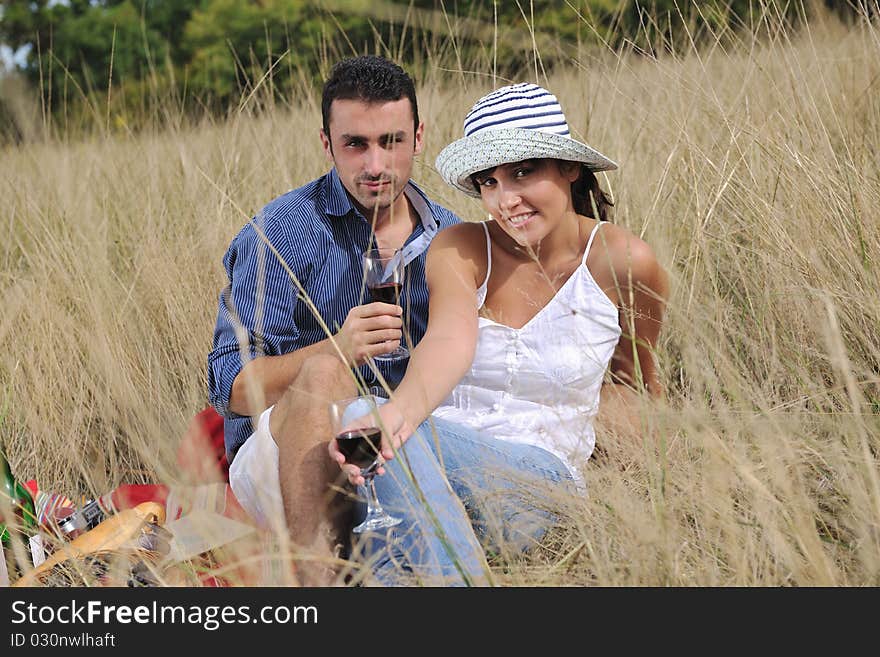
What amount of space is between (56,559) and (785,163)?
238cm

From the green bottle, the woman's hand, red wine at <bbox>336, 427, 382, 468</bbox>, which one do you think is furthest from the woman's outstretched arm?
the green bottle

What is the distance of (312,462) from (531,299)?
74 centimetres

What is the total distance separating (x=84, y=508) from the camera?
2660 millimetres

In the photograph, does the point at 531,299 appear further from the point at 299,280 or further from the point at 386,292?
the point at 299,280

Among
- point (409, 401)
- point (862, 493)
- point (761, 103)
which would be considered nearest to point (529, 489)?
point (409, 401)

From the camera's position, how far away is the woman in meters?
2.41

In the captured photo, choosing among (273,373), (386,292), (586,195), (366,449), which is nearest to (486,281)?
(586,195)

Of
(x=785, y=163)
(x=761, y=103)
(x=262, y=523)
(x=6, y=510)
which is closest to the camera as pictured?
(x=6, y=510)

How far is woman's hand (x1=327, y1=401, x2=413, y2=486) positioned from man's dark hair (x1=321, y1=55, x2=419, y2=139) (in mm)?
1081

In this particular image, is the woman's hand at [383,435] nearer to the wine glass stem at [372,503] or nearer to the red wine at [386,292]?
the wine glass stem at [372,503]

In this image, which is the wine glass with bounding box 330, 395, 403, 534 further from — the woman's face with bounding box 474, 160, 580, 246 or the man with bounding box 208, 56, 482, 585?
the woman's face with bounding box 474, 160, 580, 246

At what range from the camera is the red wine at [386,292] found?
2.20 metres

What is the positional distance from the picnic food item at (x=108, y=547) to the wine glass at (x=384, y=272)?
815 mm
